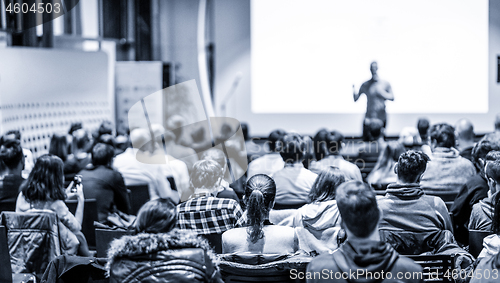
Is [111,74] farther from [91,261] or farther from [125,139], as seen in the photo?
[91,261]

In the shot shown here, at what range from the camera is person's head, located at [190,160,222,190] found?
3.14 metres

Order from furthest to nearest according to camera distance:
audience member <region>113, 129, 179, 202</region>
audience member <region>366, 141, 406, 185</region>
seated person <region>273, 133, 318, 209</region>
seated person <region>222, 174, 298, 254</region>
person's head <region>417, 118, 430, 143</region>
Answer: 1. person's head <region>417, 118, 430, 143</region>
2. audience member <region>366, 141, 406, 185</region>
3. audience member <region>113, 129, 179, 202</region>
4. seated person <region>273, 133, 318, 209</region>
5. seated person <region>222, 174, 298, 254</region>

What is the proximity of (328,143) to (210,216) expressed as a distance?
208 centimetres

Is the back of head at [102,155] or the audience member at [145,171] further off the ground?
the back of head at [102,155]

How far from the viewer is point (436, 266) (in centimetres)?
228

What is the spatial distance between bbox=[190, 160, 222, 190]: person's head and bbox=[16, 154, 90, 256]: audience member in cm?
79

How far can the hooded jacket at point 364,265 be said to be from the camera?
1676mm

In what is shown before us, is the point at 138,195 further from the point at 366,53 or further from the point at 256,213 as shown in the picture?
the point at 366,53

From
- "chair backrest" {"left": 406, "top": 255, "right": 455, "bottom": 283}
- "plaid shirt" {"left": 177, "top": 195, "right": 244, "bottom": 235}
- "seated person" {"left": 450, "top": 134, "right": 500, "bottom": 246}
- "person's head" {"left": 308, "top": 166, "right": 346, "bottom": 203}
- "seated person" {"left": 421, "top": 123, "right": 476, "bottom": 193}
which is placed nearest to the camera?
"chair backrest" {"left": 406, "top": 255, "right": 455, "bottom": 283}

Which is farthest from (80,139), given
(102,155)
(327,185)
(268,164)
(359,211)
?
(359,211)

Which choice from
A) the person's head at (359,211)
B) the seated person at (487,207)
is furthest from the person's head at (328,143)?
the person's head at (359,211)

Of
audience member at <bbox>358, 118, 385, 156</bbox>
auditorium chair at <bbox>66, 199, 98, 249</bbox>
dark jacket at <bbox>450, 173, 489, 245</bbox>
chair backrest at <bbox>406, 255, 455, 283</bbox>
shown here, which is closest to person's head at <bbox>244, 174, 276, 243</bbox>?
chair backrest at <bbox>406, 255, 455, 283</bbox>

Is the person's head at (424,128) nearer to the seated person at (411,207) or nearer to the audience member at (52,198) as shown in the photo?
the seated person at (411,207)

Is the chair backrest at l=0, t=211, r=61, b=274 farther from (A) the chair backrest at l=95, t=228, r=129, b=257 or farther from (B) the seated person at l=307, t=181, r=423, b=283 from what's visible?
(B) the seated person at l=307, t=181, r=423, b=283
